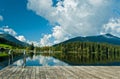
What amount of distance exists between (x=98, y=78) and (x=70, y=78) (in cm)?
185

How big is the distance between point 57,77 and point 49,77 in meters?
0.54

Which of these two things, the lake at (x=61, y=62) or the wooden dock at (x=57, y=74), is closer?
the wooden dock at (x=57, y=74)

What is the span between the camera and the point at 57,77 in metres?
16.9

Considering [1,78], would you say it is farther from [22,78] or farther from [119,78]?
[119,78]

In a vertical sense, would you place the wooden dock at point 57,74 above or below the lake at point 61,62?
above

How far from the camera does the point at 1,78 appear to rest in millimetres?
16031

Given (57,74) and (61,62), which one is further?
(61,62)

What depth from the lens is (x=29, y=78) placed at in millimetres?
16156

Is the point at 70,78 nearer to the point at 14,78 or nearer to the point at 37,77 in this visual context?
the point at 37,77

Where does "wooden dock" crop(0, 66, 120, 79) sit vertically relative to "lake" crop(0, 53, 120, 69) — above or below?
above

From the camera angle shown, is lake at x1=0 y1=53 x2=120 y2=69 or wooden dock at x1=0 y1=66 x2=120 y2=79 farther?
lake at x1=0 y1=53 x2=120 y2=69

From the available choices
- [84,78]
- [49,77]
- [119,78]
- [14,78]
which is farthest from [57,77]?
[119,78]

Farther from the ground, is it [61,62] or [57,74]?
[57,74]

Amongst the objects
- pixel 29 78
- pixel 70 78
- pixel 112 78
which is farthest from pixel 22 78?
pixel 112 78
